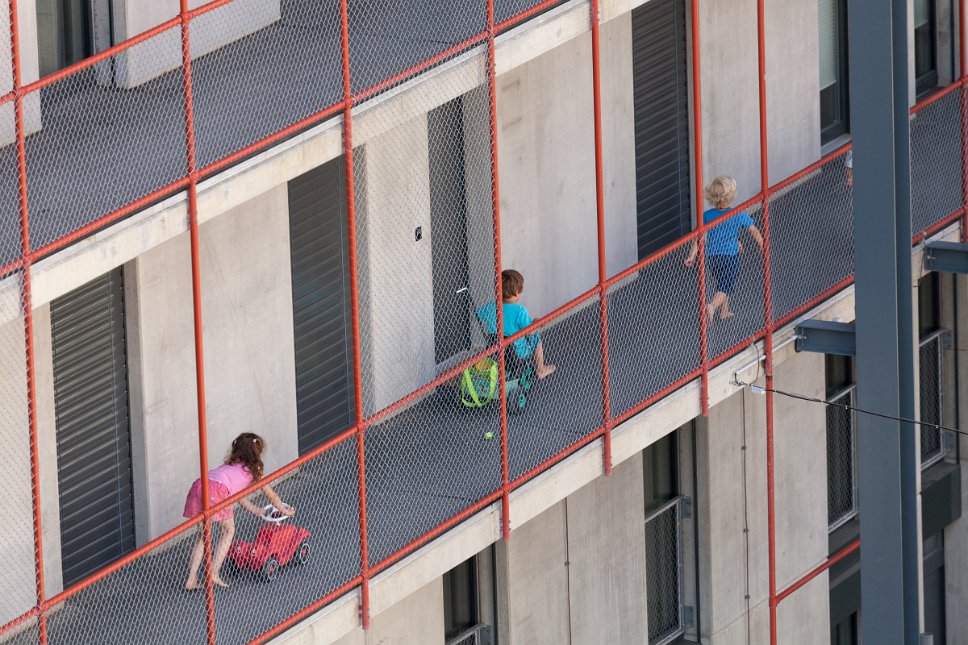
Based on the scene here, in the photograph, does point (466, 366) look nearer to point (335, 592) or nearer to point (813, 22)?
point (335, 592)

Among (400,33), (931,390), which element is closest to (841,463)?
(931,390)

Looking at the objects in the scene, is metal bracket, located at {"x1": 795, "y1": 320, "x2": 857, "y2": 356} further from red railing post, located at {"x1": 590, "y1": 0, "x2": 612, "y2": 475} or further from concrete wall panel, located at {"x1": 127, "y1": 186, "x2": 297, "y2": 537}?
concrete wall panel, located at {"x1": 127, "y1": 186, "x2": 297, "y2": 537}

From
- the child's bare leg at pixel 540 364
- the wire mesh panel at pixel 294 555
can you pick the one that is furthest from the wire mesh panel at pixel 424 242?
the wire mesh panel at pixel 294 555

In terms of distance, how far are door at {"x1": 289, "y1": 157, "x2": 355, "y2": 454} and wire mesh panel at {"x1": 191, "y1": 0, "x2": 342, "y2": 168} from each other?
923mm

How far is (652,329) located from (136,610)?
559cm

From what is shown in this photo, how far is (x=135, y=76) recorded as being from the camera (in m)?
15.2

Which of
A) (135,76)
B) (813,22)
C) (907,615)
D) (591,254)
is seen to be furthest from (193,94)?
(813,22)

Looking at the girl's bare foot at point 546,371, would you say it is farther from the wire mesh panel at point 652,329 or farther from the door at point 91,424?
the door at point 91,424

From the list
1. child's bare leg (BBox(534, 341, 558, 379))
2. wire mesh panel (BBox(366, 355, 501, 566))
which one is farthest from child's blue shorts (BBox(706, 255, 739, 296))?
wire mesh panel (BBox(366, 355, 501, 566))

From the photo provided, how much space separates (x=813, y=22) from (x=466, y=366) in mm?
6906

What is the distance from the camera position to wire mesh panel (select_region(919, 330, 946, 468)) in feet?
78.3

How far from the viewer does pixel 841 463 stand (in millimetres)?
22828

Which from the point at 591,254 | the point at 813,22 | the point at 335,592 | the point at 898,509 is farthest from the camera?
the point at 813,22

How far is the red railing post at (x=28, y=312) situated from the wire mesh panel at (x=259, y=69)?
1384mm
